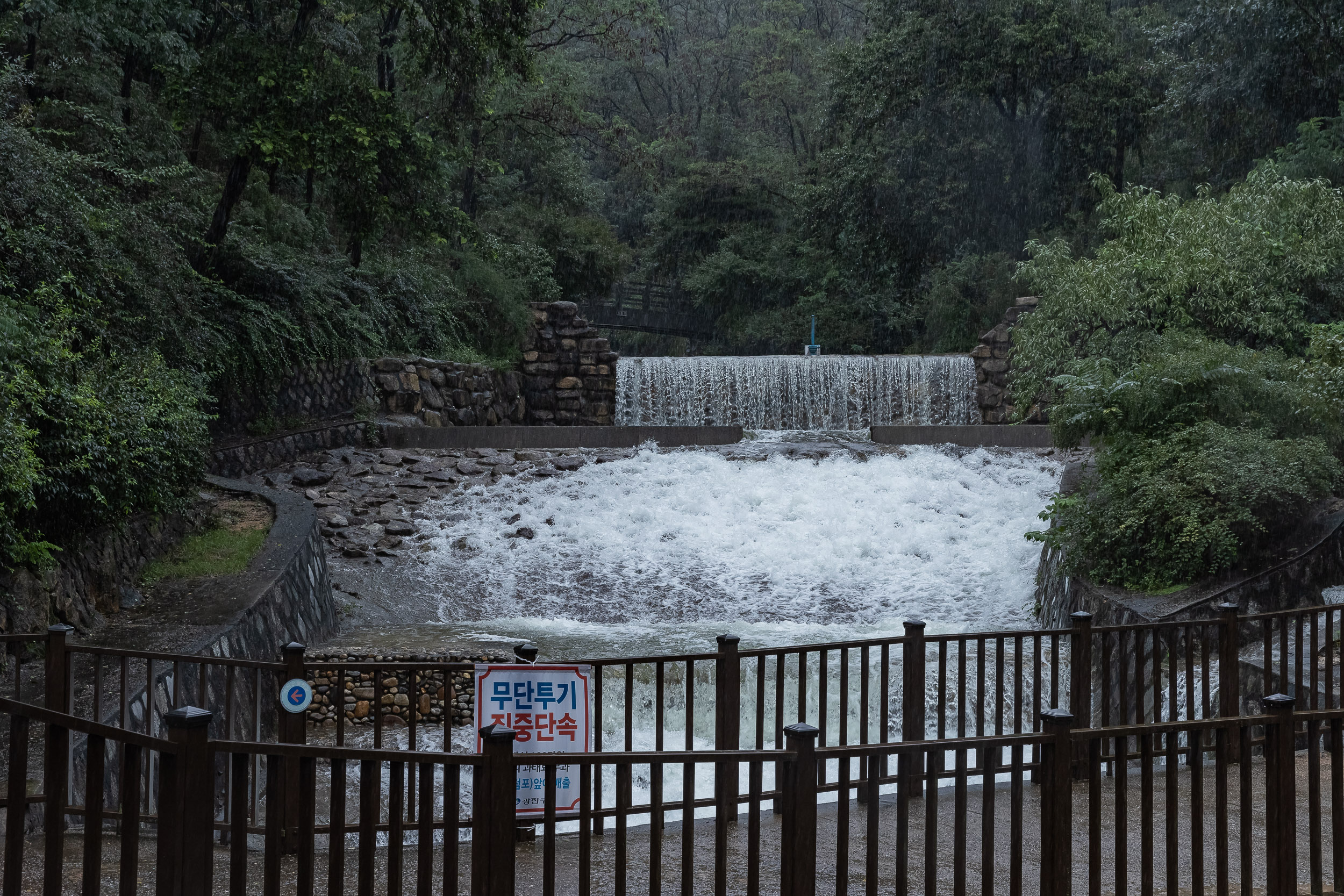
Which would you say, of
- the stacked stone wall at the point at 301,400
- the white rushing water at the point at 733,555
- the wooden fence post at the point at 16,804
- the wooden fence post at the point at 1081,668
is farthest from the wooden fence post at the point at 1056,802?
the stacked stone wall at the point at 301,400

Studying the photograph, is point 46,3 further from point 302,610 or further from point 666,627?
point 666,627

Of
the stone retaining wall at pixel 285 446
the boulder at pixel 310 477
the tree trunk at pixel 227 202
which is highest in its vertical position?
the tree trunk at pixel 227 202

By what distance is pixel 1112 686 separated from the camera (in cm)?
809

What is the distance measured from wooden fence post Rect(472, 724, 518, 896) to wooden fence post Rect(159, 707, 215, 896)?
26.2 inches

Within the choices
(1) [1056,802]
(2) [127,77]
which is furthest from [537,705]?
(2) [127,77]

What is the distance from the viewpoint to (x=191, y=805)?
277 cm

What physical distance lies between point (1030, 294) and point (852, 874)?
23722 mm

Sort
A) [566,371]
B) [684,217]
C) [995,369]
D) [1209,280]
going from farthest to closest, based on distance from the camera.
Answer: [684,217] < [566,371] < [995,369] < [1209,280]

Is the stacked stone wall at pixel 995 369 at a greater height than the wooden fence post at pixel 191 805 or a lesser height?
greater

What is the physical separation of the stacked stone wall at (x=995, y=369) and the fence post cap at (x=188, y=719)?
20166mm

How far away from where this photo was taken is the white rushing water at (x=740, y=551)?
447 inches

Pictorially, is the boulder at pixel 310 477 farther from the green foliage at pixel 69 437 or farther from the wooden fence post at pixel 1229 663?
the wooden fence post at pixel 1229 663

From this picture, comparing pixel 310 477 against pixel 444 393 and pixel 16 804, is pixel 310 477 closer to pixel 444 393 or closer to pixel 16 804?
pixel 444 393

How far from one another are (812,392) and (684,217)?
54.2 ft
